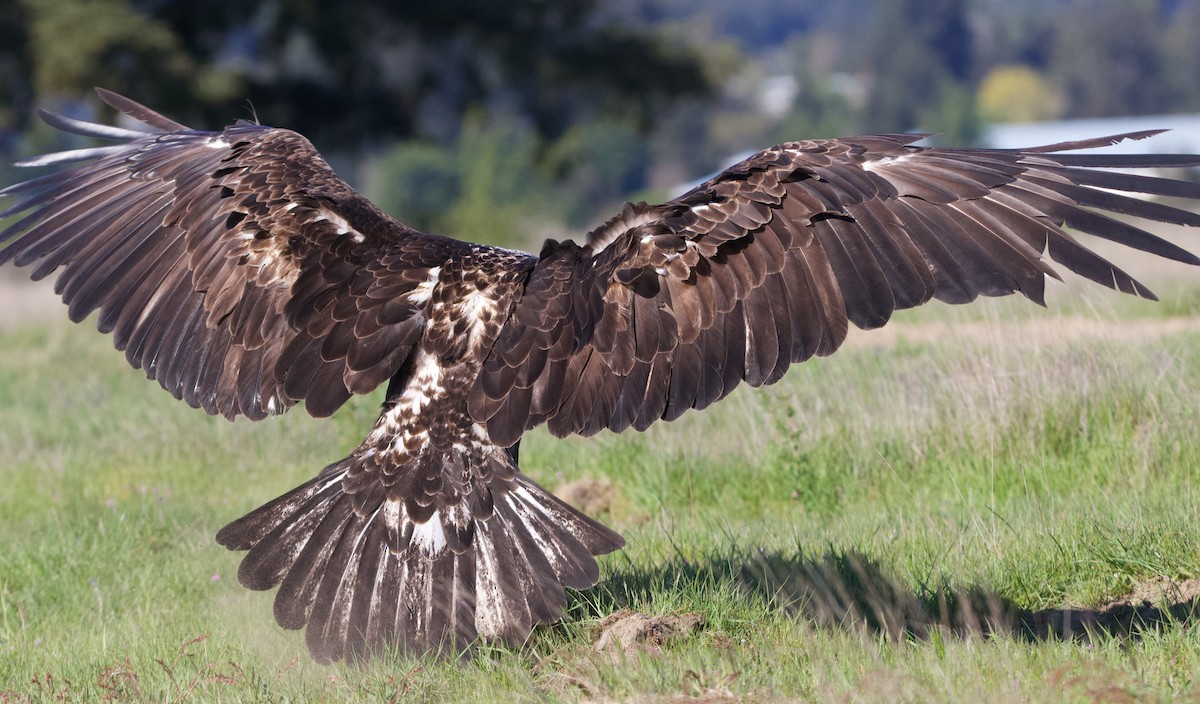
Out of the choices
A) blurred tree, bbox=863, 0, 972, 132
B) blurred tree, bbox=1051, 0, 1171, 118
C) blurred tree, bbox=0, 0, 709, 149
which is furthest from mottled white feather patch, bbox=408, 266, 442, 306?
blurred tree, bbox=1051, 0, 1171, 118

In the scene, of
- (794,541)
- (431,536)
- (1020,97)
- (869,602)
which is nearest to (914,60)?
(1020,97)

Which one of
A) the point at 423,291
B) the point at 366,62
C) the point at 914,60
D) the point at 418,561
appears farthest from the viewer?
the point at 914,60

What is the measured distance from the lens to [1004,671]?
3.71 m

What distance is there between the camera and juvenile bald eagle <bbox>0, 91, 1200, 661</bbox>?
4137 millimetres

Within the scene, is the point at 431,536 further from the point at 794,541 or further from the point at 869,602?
the point at 794,541

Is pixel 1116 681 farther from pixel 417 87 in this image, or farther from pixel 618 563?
pixel 417 87

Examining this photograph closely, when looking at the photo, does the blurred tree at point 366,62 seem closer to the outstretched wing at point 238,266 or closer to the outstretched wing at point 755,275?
the outstretched wing at point 238,266

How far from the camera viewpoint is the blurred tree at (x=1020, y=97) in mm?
112000

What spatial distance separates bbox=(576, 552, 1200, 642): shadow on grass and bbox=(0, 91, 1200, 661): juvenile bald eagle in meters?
0.55

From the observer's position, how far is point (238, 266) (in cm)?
485

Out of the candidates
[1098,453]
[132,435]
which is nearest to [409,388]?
[1098,453]

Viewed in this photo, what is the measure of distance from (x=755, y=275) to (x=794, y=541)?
4.86ft

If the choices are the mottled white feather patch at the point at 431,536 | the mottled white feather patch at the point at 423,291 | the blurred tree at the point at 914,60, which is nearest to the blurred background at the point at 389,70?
the mottled white feather patch at the point at 423,291

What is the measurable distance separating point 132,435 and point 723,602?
16.7 ft
